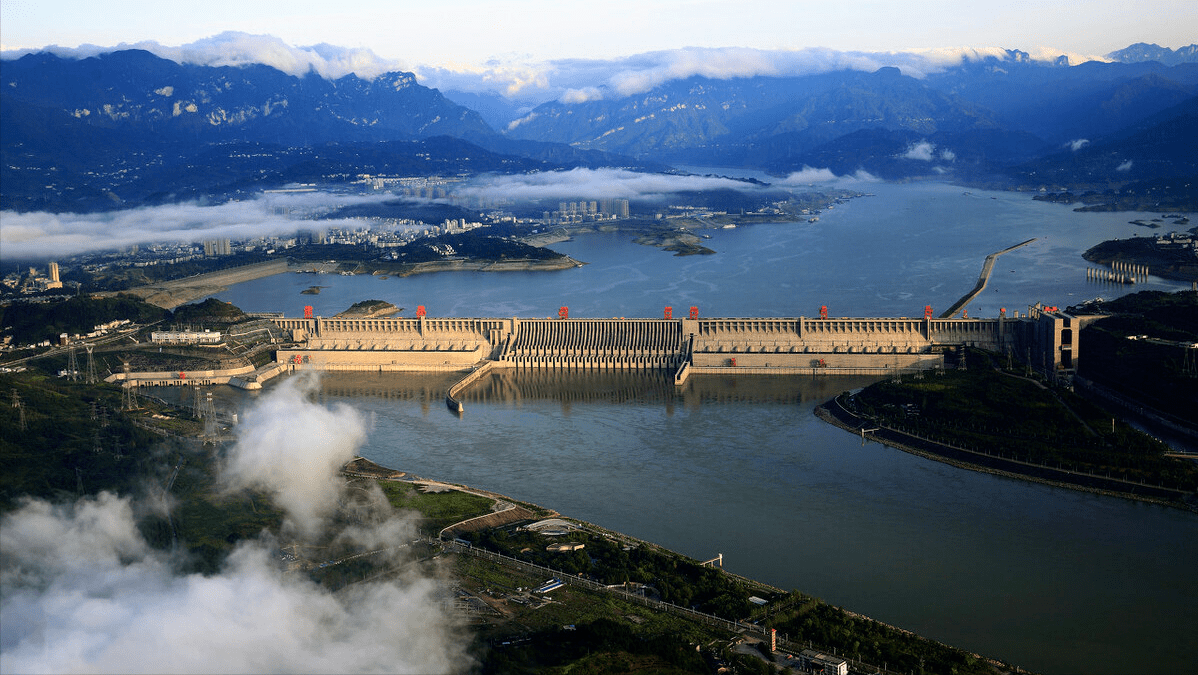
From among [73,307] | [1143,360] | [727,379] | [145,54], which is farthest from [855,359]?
[145,54]

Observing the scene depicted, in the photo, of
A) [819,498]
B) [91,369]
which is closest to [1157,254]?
[819,498]

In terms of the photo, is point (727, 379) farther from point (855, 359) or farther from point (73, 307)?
point (73, 307)

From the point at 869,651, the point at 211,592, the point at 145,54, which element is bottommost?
the point at 869,651

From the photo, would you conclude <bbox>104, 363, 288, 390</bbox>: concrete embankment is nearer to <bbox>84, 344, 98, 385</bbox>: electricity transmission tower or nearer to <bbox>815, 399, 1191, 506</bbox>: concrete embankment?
<bbox>84, 344, 98, 385</bbox>: electricity transmission tower

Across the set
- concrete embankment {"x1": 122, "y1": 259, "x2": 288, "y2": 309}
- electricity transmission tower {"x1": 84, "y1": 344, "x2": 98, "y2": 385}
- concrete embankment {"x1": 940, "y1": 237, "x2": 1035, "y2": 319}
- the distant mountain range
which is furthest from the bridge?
the distant mountain range

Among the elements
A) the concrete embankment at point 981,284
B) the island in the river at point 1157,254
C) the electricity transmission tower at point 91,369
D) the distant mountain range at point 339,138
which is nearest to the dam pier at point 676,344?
the concrete embankment at point 981,284
